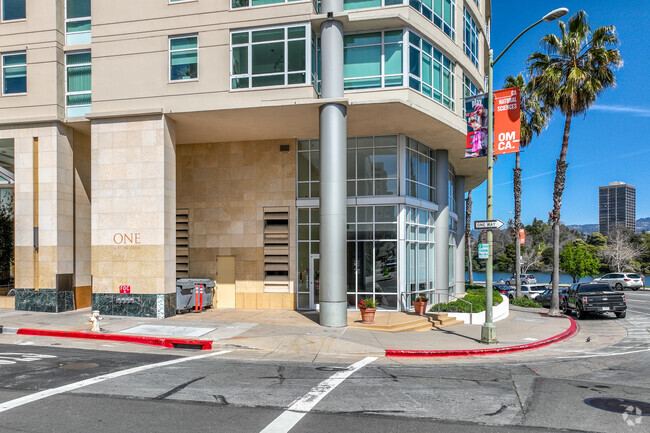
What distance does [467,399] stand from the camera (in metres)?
8.49

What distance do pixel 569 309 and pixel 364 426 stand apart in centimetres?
2246

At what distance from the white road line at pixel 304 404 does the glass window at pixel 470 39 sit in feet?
58.4

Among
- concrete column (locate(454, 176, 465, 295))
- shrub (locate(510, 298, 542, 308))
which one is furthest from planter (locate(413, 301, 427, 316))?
shrub (locate(510, 298, 542, 308))

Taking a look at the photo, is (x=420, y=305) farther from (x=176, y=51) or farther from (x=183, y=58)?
(x=176, y=51)

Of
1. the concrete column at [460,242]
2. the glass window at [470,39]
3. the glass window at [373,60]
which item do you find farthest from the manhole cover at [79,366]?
the concrete column at [460,242]

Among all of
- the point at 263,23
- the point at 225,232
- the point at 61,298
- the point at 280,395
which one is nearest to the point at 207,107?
the point at 263,23

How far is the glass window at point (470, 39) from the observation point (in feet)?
75.8

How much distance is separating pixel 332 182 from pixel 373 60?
5.13 metres

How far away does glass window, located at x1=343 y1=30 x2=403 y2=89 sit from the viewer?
1808 cm

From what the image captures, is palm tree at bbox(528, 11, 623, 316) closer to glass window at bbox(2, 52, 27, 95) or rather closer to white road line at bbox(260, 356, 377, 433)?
white road line at bbox(260, 356, 377, 433)

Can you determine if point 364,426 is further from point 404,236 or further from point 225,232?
point 225,232

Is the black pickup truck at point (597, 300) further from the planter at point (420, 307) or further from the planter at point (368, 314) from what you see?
the planter at point (368, 314)

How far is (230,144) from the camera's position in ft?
72.1

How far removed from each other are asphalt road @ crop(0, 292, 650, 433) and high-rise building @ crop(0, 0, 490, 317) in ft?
20.9
